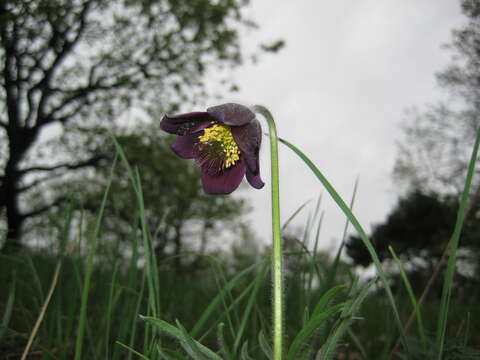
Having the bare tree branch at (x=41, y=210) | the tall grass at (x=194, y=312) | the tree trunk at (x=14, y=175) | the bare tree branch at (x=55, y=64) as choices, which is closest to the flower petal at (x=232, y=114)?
the tall grass at (x=194, y=312)

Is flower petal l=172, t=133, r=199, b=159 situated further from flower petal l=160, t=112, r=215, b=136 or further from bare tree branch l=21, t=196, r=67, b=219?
bare tree branch l=21, t=196, r=67, b=219

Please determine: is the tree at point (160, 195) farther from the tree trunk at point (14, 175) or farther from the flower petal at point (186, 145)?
the flower petal at point (186, 145)

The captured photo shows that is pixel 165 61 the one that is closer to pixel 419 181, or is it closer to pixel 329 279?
pixel 419 181

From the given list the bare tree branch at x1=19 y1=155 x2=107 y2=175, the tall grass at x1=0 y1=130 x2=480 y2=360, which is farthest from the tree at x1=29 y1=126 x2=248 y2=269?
the tall grass at x1=0 y1=130 x2=480 y2=360

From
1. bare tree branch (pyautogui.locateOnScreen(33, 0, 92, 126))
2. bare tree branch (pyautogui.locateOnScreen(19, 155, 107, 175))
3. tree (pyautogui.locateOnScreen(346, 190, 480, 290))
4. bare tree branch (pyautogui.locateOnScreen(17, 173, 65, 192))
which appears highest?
bare tree branch (pyautogui.locateOnScreen(33, 0, 92, 126))

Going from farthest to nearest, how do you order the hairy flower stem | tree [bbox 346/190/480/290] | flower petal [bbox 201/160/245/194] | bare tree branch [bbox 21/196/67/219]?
tree [bbox 346/190/480/290] → bare tree branch [bbox 21/196/67/219] → flower petal [bbox 201/160/245/194] → the hairy flower stem
